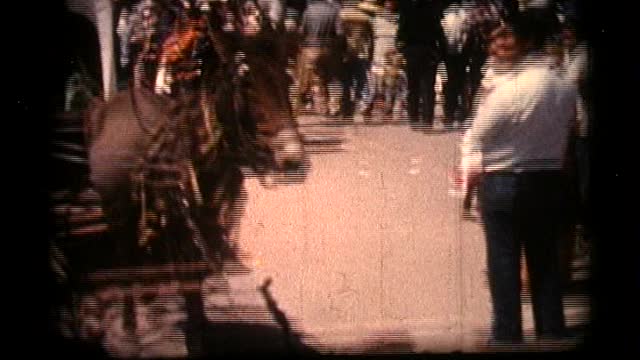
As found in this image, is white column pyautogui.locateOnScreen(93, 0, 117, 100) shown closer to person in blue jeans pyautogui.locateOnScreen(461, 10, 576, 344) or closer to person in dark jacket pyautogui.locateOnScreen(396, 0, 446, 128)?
person in dark jacket pyautogui.locateOnScreen(396, 0, 446, 128)

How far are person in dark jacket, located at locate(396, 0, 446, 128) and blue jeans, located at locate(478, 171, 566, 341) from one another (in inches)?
16.3

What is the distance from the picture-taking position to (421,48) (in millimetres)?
3184

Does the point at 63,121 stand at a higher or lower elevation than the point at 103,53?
lower

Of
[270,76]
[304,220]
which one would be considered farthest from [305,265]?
[270,76]

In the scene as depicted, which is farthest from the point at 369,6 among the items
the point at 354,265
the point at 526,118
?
the point at 354,265

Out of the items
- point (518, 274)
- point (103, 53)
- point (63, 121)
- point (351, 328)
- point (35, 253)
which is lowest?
point (351, 328)

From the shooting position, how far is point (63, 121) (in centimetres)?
326

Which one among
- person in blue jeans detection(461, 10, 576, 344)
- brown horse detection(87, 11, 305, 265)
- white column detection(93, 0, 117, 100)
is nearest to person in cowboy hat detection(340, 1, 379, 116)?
brown horse detection(87, 11, 305, 265)

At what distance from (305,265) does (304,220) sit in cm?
20

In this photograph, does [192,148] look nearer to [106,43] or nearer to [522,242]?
[106,43]

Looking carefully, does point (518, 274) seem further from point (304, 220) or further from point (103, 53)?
point (103, 53)

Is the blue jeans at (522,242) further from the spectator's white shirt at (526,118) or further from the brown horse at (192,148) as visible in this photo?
the brown horse at (192,148)

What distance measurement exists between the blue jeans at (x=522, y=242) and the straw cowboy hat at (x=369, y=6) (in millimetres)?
853

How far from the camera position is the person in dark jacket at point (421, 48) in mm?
3168
